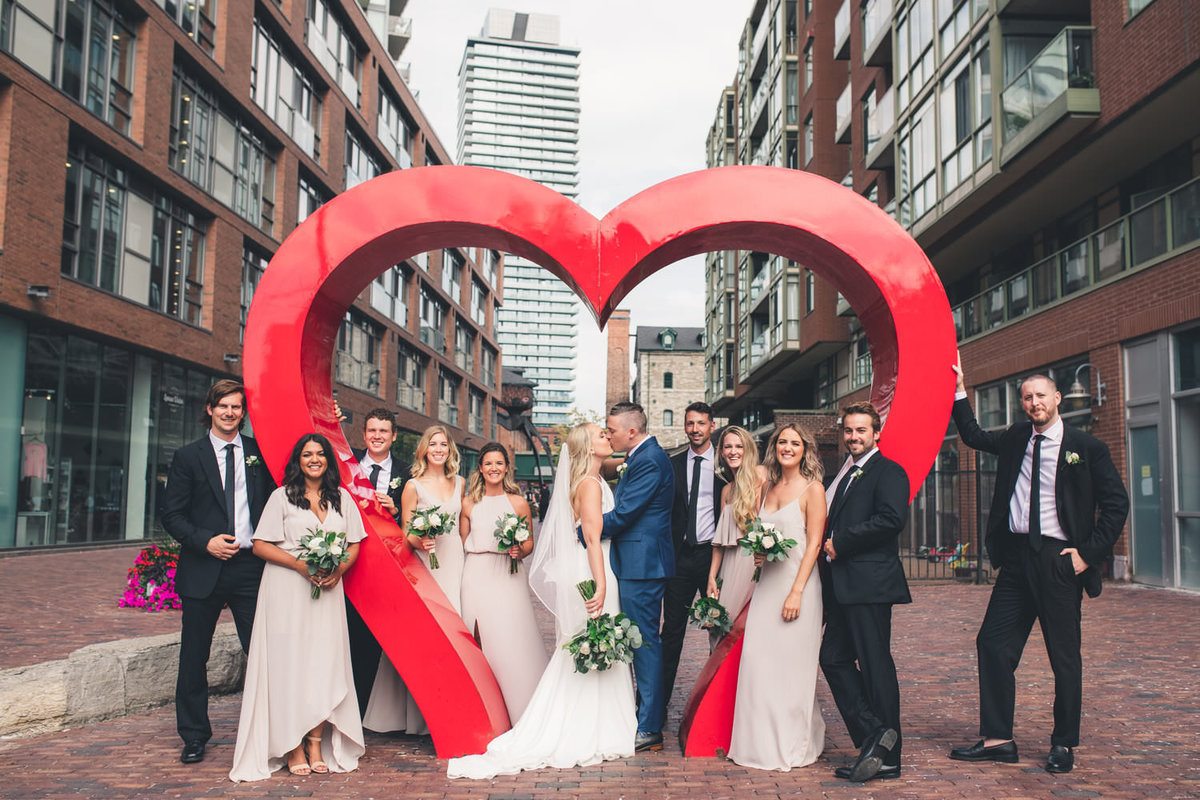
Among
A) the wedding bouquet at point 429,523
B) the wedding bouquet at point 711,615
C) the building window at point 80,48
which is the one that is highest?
the building window at point 80,48

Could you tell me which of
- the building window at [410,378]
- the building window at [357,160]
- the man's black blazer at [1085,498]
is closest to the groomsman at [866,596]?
the man's black blazer at [1085,498]

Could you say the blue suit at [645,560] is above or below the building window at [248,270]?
below

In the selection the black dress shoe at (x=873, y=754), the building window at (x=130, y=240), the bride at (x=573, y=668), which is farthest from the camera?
the building window at (x=130, y=240)

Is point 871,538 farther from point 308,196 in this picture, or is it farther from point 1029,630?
point 308,196

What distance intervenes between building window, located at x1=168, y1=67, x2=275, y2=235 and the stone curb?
16.4m

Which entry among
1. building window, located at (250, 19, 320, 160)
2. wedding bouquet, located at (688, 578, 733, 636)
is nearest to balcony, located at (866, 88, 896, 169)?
building window, located at (250, 19, 320, 160)

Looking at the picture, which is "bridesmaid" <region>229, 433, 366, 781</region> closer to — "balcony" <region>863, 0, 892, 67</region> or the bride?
the bride

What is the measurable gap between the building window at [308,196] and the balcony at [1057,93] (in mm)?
19138

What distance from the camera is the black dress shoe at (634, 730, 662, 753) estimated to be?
566 centimetres

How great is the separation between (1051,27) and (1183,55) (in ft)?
18.3

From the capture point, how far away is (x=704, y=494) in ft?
23.6

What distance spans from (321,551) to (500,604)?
4.37 ft

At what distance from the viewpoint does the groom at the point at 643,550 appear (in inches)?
224

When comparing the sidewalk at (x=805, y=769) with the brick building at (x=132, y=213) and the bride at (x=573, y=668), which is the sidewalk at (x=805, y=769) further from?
the brick building at (x=132, y=213)
